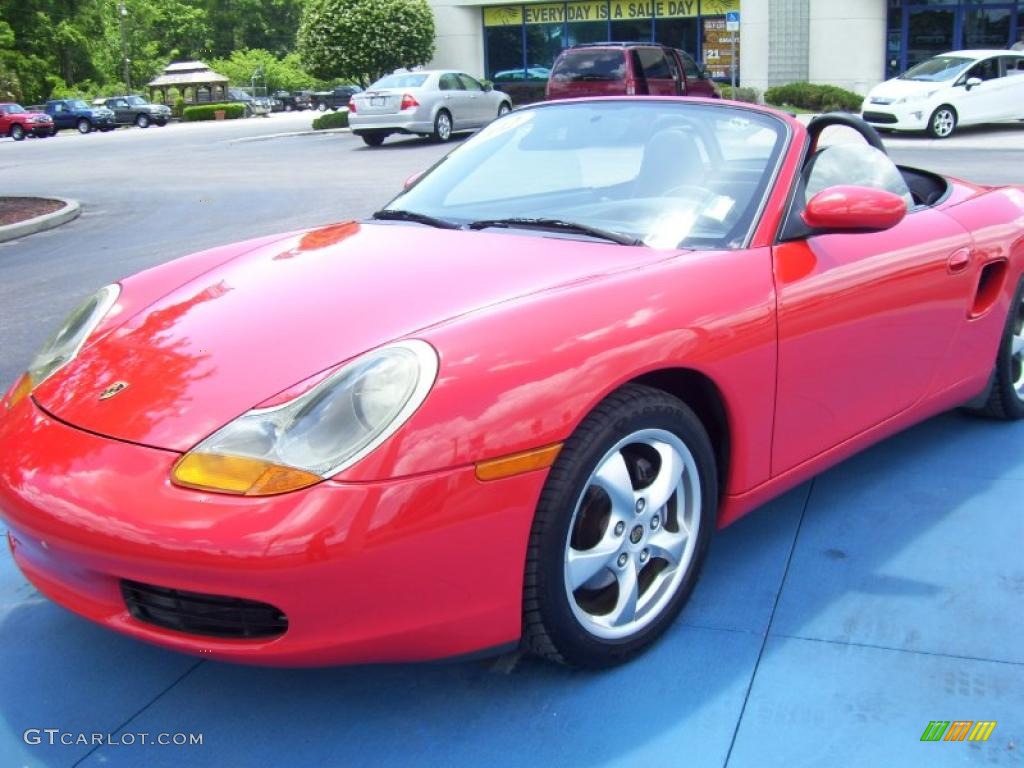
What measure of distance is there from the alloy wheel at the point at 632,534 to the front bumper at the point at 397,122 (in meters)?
19.3

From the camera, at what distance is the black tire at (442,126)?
21594 millimetres

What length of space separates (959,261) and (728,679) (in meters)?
1.74

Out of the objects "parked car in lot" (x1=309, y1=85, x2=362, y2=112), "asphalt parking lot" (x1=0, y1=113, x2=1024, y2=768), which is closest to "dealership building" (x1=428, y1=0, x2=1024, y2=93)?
"parked car in lot" (x1=309, y1=85, x2=362, y2=112)

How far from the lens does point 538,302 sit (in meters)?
2.43

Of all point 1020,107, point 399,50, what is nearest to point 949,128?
point 1020,107

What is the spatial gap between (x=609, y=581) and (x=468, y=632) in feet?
1.44

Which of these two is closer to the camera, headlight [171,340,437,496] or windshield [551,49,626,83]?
headlight [171,340,437,496]

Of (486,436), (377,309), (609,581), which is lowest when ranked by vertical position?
(609,581)

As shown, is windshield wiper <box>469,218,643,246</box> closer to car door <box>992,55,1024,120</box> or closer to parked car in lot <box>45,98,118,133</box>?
car door <box>992,55,1024,120</box>

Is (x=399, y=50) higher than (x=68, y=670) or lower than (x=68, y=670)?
higher

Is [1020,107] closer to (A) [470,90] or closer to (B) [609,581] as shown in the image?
(A) [470,90]

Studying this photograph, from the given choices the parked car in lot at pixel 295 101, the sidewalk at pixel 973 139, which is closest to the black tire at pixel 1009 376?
the sidewalk at pixel 973 139

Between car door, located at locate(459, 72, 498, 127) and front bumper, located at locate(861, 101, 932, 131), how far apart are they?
8127mm

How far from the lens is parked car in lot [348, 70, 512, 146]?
21.0 m
